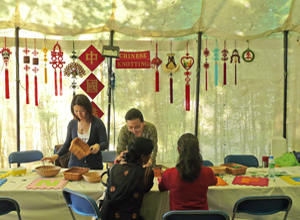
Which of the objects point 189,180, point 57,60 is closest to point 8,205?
point 189,180

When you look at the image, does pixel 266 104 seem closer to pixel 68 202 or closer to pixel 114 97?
pixel 114 97

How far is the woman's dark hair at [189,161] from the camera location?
1.74 metres

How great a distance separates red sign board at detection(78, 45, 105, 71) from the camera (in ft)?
13.0

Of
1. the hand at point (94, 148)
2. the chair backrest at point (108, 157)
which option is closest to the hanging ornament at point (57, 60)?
the chair backrest at point (108, 157)

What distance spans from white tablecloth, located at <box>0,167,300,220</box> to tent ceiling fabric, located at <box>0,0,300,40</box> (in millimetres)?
2319

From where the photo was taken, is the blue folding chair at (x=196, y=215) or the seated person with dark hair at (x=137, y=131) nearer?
A: the blue folding chair at (x=196, y=215)

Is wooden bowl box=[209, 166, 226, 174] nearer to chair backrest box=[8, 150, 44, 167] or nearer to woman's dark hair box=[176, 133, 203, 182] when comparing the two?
woman's dark hair box=[176, 133, 203, 182]

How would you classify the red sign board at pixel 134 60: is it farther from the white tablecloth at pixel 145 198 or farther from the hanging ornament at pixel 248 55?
the white tablecloth at pixel 145 198

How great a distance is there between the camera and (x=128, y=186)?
1.71 meters

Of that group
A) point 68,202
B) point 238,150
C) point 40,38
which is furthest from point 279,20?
point 68,202

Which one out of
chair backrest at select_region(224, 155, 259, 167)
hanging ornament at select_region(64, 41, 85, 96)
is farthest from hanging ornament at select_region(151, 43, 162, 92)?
chair backrest at select_region(224, 155, 259, 167)

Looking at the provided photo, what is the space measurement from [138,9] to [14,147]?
2617 millimetres

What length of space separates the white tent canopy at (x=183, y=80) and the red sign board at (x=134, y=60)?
0.08 m

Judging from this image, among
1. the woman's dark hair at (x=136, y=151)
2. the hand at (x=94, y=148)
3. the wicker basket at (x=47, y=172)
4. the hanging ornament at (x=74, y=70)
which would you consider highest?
the hanging ornament at (x=74, y=70)
